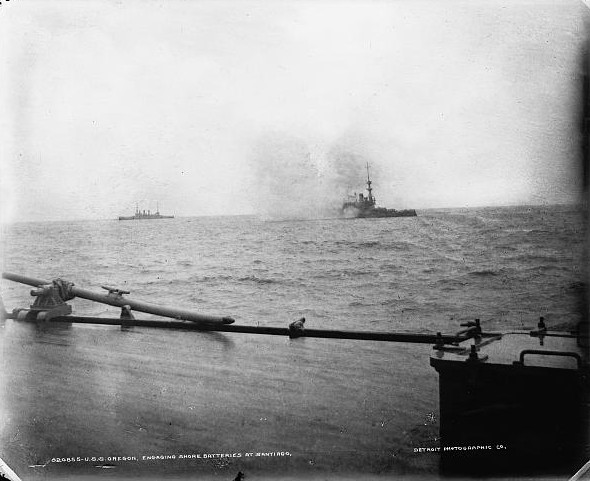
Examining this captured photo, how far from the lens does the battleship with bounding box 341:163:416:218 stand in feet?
8.93

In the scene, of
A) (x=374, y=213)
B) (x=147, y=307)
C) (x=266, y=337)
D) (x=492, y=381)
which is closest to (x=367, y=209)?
(x=374, y=213)

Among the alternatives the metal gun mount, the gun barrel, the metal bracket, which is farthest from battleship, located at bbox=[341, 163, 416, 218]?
the metal gun mount

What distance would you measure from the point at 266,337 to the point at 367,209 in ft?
2.71

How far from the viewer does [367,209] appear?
2.76m

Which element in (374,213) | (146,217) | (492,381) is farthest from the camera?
(374,213)

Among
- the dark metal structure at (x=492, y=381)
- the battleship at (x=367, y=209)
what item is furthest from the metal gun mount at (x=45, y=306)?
the battleship at (x=367, y=209)

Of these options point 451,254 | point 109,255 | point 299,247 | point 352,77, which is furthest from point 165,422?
point 352,77

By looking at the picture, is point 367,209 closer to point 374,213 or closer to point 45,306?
point 374,213

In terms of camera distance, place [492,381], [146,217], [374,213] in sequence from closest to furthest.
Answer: [492,381] → [146,217] → [374,213]

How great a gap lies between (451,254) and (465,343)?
0.45 metres

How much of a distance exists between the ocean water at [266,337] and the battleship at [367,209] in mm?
41

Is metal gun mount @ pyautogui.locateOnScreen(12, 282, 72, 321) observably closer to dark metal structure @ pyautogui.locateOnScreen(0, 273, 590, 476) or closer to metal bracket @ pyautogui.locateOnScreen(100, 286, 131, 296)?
dark metal structure @ pyautogui.locateOnScreen(0, 273, 590, 476)

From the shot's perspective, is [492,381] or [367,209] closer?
[492,381]

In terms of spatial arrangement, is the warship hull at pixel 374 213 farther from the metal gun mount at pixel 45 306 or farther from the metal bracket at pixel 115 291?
the metal gun mount at pixel 45 306
